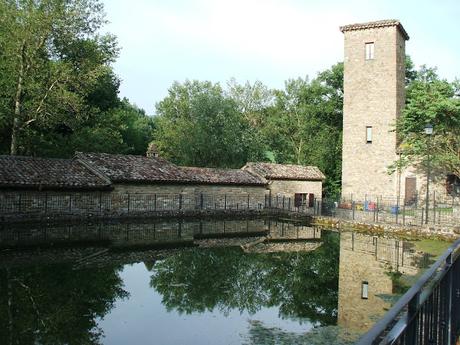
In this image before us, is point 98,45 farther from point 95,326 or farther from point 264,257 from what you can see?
point 95,326

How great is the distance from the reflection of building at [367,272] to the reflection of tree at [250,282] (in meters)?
0.31

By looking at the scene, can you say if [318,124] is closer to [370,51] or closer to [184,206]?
[370,51]

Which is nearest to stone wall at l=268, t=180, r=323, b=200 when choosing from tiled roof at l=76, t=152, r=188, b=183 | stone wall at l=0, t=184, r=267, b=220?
stone wall at l=0, t=184, r=267, b=220

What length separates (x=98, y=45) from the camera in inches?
1247

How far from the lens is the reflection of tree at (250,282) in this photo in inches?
371

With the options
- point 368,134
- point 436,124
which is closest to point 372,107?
point 368,134

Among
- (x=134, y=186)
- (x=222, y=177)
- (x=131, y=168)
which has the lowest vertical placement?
(x=134, y=186)

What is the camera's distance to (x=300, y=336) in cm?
756

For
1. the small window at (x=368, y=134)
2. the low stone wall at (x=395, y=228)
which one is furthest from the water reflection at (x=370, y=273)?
the small window at (x=368, y=134)

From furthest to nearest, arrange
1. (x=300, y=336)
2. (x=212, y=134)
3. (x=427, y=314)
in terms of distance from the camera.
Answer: (x=212, y=134) < (x=300, y=336) < (x=427, y=314)

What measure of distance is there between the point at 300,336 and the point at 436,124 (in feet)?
68.7

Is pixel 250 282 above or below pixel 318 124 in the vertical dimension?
below

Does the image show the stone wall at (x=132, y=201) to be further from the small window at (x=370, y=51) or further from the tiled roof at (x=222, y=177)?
the small window at (x=370, y=51)

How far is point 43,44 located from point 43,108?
415 centimetres
